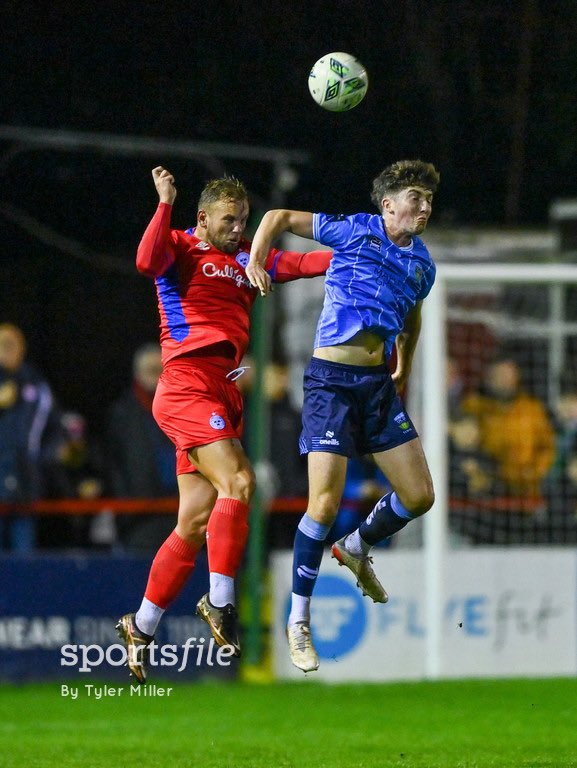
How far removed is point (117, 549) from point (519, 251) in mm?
6091

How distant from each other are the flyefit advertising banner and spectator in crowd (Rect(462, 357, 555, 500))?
856 millimetres

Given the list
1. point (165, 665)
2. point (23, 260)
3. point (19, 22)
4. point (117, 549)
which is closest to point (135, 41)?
point (19, 22)

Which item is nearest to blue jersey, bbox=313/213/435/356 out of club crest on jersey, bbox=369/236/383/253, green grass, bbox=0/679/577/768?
club crest on jersey, bbox=369/236/383/253

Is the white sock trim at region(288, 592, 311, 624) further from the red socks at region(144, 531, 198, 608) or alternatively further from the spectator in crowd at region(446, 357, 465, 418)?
the spectator in crowd at region(446, 357, 465, 418)

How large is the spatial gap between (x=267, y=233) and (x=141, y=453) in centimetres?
507

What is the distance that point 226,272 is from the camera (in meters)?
7.42

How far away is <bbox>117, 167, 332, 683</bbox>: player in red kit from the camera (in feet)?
23.7

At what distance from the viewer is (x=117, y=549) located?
39.9ft

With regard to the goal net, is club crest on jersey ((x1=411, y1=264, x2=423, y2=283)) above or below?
above

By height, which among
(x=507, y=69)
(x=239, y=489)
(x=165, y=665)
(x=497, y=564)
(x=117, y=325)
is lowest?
(x=165, y=665)

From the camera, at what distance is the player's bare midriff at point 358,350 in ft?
24.1

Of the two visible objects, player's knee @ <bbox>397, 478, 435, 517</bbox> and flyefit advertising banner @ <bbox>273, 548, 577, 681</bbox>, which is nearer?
player's knee @ <bbox>397, 478, 435, 517</bbox>

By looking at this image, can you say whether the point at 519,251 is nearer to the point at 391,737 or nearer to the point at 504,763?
the point at 391,737

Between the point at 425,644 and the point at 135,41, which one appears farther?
the point at 135,41
